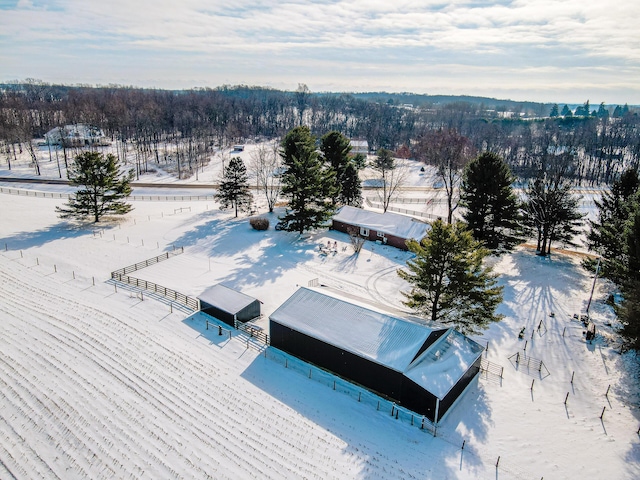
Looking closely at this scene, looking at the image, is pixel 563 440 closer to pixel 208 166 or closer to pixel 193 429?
pixel 193 429

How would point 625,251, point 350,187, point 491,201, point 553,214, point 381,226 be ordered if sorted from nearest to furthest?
1. point 625,251
2. point 491,201
3. point 553,214
4. point 381,226
5. point 350,187

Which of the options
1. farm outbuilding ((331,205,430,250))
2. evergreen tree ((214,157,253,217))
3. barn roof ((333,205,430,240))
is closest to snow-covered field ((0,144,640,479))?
farm outbuilding ((331,205,430,250))

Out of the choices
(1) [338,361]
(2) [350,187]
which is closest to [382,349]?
(1) [338,361]

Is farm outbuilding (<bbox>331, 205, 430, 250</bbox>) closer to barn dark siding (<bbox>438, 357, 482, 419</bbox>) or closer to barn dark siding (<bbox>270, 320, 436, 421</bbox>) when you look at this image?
barn dark siding (<bbox>438, 357, 482, 419</bbox>)

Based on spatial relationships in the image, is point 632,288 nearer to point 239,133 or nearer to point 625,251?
point 625,251

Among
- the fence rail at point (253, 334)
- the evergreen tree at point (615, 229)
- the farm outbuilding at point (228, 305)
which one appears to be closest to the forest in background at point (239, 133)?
the evergreen tree at point (615, 229)
